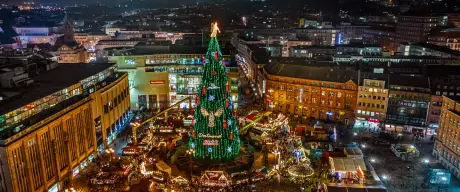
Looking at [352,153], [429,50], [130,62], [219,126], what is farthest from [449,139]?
[429,50]

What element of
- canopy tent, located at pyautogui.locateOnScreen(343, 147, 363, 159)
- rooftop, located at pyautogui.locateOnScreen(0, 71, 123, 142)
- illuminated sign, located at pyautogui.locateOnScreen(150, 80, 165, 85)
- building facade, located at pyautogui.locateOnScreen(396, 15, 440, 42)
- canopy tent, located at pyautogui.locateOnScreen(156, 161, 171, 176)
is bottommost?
canopy tent, located at pyautogui.locateOnScreen(156, 161, 171, 176)

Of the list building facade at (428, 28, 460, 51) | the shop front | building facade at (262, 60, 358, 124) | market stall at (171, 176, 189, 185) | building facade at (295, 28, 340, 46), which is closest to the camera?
market stall at (171, 176, 189, 185)

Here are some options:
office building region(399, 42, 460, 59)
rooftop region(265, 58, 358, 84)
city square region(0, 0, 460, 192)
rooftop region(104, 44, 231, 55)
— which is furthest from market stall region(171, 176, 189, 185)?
office building region(399, 42, 460, 59)

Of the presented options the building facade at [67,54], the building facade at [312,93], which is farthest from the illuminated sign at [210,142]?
the building facade at [67,54]

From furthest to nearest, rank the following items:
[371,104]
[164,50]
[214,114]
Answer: [164,50] → [371,104] → [214,114]

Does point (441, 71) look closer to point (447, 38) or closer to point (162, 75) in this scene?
point (447, 38)

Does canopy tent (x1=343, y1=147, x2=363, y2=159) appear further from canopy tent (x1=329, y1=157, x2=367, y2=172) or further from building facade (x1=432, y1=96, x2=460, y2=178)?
building facade (x1=432, y1=96, x2=460, y2=178)
